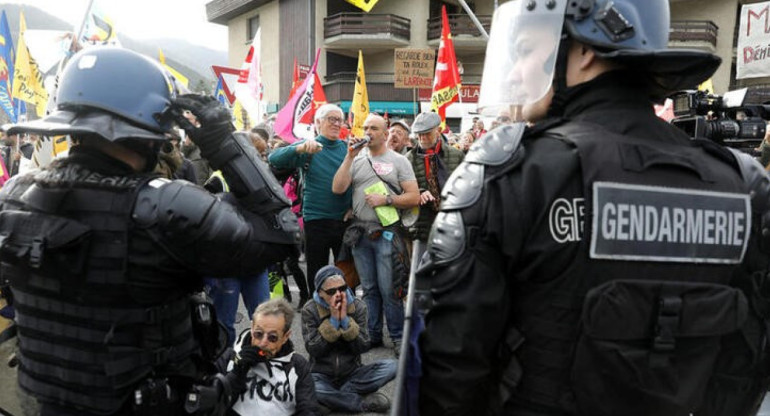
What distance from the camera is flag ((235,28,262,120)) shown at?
9.50 meters

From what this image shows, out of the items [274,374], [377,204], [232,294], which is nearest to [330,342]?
[274,374]

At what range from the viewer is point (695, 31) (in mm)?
23484

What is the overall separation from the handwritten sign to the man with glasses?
7.55 metres

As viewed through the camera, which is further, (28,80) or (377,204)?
(28,80)

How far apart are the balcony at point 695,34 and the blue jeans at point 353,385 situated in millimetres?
24410

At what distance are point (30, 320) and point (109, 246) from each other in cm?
38

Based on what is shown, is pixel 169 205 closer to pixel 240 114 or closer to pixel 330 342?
pixel 330 342

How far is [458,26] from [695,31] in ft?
33.3

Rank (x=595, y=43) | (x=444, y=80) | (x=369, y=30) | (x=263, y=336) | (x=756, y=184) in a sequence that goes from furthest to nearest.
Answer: (x=369, y=30) < (x=444, y=80) < (x=263, y=336) < (x=756, y=184) < (x=595, y=43)

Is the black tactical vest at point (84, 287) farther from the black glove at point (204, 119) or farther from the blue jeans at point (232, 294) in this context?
the blue jeans at point (232, 294)

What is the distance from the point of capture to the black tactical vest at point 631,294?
1.26 metres

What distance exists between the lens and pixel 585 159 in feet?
4.19

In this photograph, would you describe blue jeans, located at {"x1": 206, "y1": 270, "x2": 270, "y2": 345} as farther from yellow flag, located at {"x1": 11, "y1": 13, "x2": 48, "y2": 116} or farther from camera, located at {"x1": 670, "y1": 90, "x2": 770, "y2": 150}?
yellow flag, located at {"x1": 11, "y1": 13, "x2": 48, "y2": 116}

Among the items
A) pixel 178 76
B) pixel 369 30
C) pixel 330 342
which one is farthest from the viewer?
pixel 369 30
